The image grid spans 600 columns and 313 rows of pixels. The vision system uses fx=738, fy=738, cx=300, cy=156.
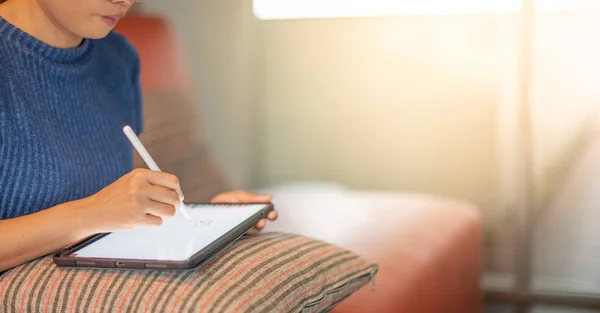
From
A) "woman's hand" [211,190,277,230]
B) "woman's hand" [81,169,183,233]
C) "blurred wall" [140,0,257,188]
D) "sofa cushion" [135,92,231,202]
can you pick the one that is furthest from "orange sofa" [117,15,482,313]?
"woman's hand" [81,169,183,233]

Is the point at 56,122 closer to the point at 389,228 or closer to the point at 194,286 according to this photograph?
the point at 194,286

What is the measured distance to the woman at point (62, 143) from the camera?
2.29 ft

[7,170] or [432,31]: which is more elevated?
[432,31]

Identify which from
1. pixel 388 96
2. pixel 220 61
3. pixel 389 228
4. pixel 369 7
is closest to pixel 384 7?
pixel 369 7

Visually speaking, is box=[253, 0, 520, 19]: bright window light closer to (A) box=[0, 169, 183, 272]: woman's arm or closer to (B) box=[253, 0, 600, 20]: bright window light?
(B) box=[253, 0, 600, 20]: bright window light

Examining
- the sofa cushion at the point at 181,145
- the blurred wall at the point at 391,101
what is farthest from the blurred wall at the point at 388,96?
the sofa cushion at the point at 181,145

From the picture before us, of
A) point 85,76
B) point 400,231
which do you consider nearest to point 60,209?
point 85,76

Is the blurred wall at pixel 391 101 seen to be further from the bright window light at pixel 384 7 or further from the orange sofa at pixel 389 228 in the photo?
the orange sofa at pixel 389 228

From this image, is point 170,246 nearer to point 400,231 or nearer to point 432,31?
point 400,231

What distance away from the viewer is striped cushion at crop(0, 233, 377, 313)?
0.66 m

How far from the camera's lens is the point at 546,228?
5.95 feet

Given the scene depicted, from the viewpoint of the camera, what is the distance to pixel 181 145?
4.76ft

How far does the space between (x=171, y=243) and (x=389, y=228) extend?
2.40ft

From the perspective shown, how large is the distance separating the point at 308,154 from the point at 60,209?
4.33 feet
